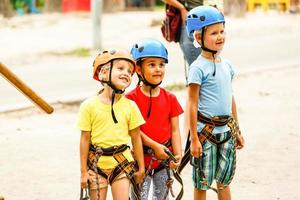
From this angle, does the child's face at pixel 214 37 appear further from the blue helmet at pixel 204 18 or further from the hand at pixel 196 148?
the hand at pixel 196 148

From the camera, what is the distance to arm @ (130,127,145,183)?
4828 millimetres

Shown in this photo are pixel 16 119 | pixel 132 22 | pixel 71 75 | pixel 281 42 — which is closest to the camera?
pixel 16 119

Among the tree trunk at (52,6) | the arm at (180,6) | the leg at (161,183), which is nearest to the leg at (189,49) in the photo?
the arm at (180,6)

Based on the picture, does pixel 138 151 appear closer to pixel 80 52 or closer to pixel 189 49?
pixel 189 49

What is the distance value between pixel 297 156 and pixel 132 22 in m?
16.1

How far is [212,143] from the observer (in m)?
5.23

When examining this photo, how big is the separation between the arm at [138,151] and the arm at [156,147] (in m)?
0.07

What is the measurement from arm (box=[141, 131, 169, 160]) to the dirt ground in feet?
4.48

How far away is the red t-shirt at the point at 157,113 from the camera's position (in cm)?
497

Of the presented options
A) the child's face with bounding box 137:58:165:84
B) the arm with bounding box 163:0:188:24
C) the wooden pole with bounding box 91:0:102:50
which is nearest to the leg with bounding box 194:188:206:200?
the child's face with bounding box 137:58:165:84

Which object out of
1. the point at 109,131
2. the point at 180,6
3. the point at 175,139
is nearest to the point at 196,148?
the point at 175,139

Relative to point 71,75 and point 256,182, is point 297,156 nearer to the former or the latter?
point 256,182

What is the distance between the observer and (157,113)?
496 centimetres

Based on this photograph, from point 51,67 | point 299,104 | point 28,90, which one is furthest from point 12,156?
point 51,67
